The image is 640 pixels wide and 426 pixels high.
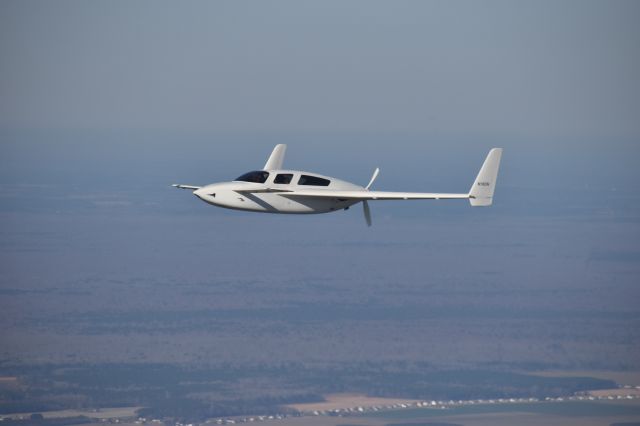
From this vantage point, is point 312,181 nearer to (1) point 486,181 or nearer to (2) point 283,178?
(2) point 283,178

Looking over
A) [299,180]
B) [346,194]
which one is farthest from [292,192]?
[346,194]

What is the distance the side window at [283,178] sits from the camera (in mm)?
91500

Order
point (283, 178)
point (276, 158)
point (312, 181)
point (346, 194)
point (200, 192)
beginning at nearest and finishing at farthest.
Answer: point (346, 194), point (200, 192), point (283, 178), point (312, 181), point (276, 158)

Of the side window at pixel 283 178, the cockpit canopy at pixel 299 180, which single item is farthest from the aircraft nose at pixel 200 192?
the side window at pixel 283 178

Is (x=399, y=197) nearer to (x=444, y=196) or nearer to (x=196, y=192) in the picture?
(x=444, y=196)

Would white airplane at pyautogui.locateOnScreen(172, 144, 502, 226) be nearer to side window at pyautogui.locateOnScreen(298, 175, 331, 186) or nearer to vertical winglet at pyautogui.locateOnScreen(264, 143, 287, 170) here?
side window at pyautogui.locateOnScreen(298, 175, 331, 186)

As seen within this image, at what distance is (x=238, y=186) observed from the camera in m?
91.2

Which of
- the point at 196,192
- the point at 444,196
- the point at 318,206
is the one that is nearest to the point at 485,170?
the point at 444,196

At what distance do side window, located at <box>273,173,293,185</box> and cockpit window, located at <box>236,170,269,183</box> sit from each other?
0.75 metres

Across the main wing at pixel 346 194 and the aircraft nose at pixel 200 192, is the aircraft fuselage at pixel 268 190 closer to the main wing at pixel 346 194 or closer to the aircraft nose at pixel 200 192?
the aircraft nose at pixel 200 192

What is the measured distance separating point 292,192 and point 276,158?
7.73 metres

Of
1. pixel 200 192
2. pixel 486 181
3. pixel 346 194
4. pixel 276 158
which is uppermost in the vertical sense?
pixel 276 158

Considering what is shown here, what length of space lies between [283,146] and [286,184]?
793 cm

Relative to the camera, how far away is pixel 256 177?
91.8 metres
